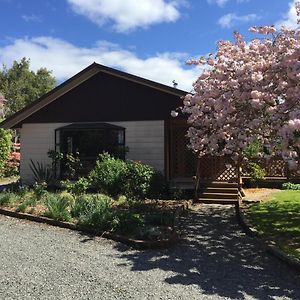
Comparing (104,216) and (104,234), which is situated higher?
(104,216)

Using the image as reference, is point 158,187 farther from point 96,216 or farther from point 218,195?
point 96,216

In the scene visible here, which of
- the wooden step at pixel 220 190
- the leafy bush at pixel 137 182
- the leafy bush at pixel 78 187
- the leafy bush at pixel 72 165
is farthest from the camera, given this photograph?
the leafy bush at pixel 72 165

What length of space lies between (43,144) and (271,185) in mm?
9317

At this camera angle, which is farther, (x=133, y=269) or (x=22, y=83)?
(x=22, y=83)

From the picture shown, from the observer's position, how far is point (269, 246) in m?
8.24

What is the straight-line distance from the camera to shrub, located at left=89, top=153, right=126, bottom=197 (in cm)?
1409

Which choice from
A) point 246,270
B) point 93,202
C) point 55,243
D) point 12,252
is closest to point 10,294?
point 12,252

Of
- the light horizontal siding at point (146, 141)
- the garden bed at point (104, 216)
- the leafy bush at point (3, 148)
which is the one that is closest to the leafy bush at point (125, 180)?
the garden bed at point (104, 216)

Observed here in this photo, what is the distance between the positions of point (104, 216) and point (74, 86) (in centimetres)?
907

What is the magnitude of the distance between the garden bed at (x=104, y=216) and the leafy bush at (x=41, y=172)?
14.3ft

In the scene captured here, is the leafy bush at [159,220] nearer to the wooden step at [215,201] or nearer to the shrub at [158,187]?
the wooden step at [215,201]

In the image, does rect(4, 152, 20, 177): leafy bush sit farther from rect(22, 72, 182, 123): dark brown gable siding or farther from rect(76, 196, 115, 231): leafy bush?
rect(76, 196, 115, 231): leafy bush

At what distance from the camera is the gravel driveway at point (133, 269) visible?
576 centimetres

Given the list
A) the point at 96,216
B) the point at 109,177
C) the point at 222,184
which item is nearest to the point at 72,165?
the point at 109,177
